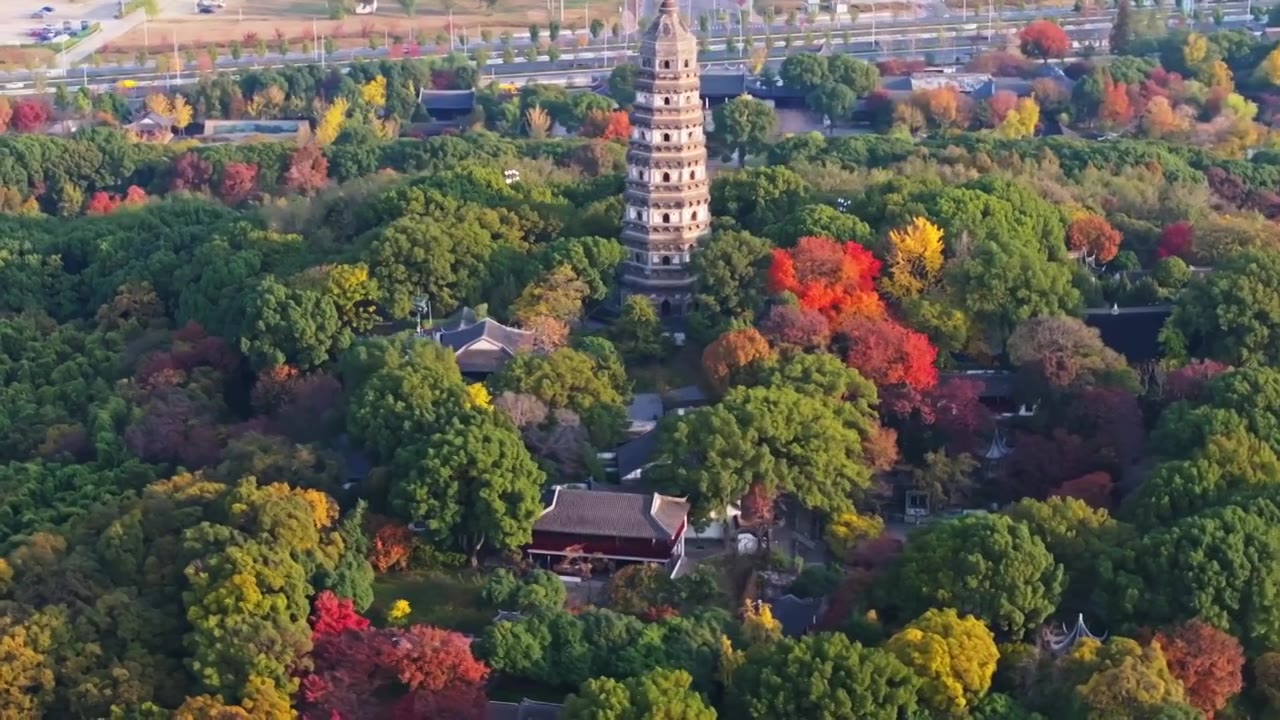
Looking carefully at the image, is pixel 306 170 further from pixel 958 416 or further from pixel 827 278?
pixel 958 416

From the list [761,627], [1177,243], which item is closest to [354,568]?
[761,627]

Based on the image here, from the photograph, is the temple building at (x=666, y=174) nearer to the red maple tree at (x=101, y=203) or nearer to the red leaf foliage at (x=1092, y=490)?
the red leaf foliage at (x=1092, y=490)

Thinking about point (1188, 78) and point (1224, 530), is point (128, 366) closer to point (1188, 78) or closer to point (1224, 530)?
point (1224, 530)

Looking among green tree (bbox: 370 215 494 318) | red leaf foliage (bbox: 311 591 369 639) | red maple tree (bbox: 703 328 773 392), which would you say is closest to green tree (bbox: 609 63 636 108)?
green tree (bbox: 370 215 494 318)

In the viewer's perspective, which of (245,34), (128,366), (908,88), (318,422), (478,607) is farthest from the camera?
(245,34)

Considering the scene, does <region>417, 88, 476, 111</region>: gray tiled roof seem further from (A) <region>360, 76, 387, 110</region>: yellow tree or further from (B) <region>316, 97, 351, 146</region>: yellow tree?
(B) <region>316, 97, 351, 146</region>: yellow tree

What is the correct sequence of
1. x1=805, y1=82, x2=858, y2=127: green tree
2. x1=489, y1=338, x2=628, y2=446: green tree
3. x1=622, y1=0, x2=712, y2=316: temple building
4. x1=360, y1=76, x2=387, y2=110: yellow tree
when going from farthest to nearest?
x1=360, y1=76, x2=387, y2=110: yellow tree
x1=805, y1=82, x2=858, y2=127: green tree
x1=622, y1=0, x2=712, y2=316: temple building
x1=489, y1=338, x2=628, y2=446: green tree

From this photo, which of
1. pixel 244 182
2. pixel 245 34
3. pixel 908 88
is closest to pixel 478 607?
pixel 244 182
